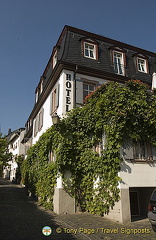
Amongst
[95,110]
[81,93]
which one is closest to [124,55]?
[81,93]

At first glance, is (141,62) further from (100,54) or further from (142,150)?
(142,150)

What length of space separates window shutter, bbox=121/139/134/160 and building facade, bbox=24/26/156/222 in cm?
4

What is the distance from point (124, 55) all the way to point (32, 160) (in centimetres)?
1011

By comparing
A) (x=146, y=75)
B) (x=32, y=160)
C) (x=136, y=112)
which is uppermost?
(x=146, y=75)

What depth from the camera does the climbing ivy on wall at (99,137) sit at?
8.03 meters

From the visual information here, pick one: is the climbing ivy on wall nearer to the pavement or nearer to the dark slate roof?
the pavement

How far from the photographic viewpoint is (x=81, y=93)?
11.7 metres

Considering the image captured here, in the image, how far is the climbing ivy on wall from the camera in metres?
8.03

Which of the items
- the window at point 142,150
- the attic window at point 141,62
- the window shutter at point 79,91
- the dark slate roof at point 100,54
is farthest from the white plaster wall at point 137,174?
the attic window at point 141,62

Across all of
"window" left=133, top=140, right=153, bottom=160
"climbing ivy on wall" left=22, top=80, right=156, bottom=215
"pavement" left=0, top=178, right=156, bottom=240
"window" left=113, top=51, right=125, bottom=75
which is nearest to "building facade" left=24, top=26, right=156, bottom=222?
"window" left=113, top=51, right=125, bottom=75

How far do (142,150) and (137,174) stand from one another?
1.18m

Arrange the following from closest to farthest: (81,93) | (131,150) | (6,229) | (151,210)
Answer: (151,210) < (6,229) < (131,150) < (81,93)

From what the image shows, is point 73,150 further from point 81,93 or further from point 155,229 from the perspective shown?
point 155,229

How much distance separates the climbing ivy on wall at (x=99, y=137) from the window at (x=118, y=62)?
5046 mm
